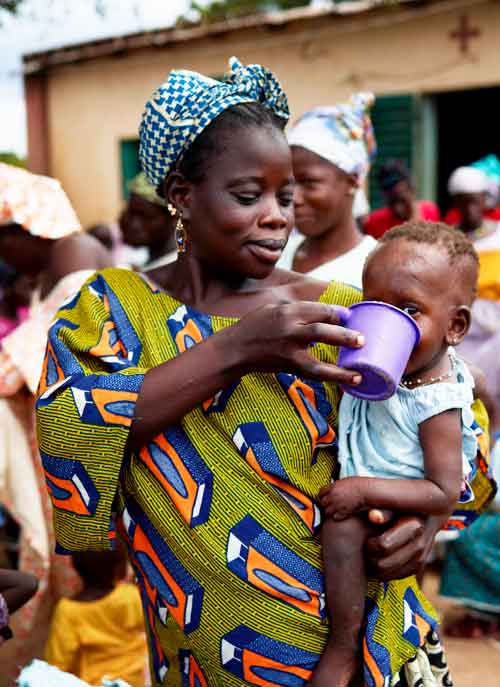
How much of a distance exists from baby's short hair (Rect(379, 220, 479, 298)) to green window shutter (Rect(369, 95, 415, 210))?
23.9 ft

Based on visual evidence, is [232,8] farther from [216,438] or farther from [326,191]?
[216,438]

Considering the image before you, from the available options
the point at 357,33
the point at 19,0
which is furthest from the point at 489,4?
the point at 19,0

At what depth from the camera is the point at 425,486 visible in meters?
1.80

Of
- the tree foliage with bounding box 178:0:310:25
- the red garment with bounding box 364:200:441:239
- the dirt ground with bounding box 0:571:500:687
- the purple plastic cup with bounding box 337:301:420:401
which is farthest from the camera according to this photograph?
the tree foliage with bounding box 178:0:310:25

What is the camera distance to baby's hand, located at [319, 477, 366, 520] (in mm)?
1759

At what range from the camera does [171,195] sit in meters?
1.95

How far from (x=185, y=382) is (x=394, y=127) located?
7695 mm

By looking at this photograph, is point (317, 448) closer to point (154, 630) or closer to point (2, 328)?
point (154, 630)

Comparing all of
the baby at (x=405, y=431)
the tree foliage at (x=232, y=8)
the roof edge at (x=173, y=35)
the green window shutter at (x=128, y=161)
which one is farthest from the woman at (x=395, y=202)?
the baby at (x=405, y=431)

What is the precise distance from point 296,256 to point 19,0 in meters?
3.82

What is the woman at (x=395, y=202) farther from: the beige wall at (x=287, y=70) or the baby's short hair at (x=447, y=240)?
the baby's short hair at (x=447, y=240)

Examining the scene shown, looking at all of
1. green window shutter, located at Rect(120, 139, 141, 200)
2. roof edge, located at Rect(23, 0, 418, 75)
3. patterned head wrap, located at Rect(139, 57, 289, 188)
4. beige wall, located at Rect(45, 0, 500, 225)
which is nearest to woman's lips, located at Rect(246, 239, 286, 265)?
patterned head wrap, located at Rect(139, 57, 289, 188)

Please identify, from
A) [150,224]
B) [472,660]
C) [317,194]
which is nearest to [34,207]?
[317,194]

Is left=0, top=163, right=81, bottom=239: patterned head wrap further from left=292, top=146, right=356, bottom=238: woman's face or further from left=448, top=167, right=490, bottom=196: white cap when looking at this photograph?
left=448, top=167, right=490, bottom=196: white cap
